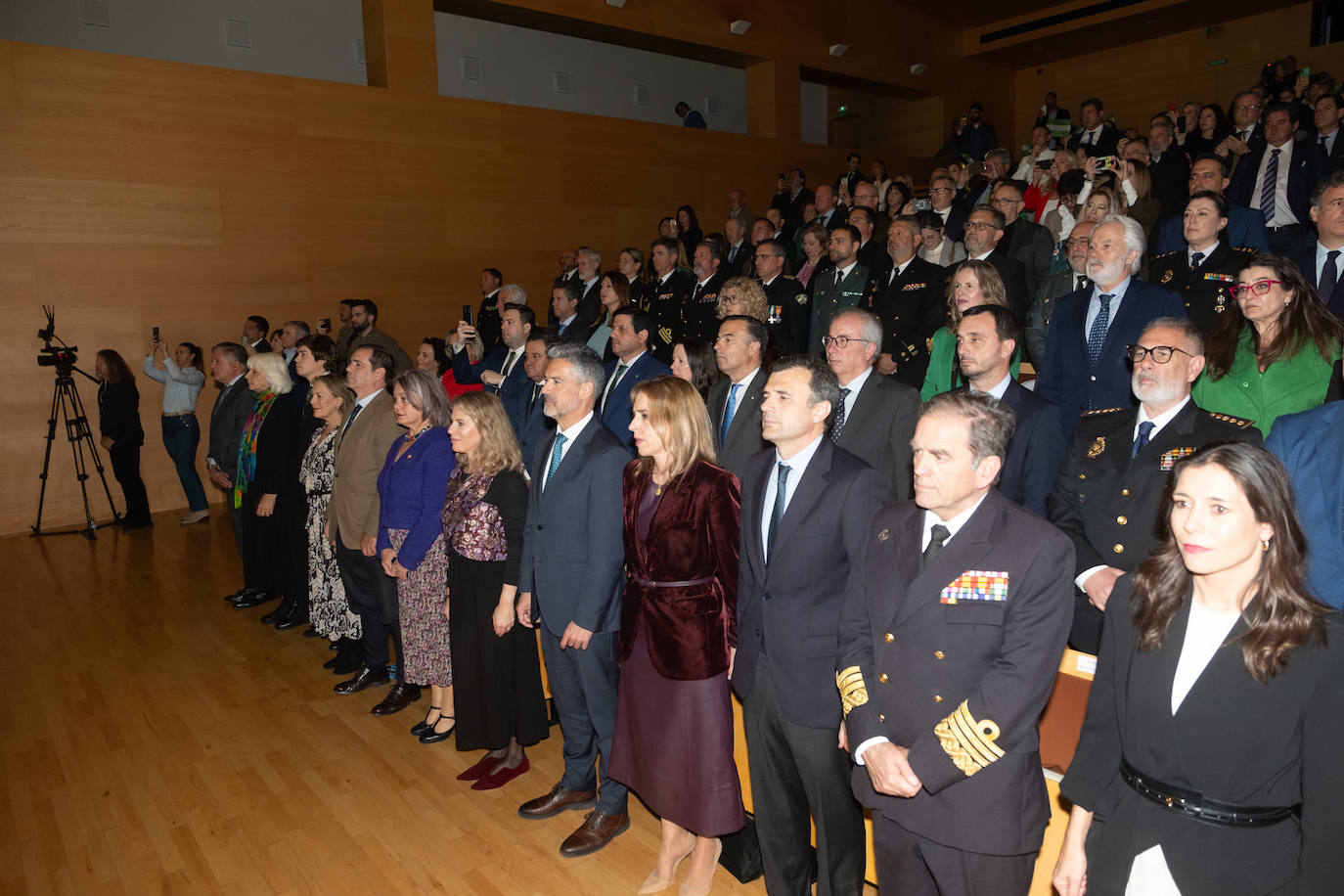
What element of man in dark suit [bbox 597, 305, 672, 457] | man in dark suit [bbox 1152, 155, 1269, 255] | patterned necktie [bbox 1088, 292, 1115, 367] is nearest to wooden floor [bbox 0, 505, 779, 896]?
man in dark suit [bbox 597, 305, 672, 457]

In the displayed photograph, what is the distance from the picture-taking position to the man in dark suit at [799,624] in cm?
212

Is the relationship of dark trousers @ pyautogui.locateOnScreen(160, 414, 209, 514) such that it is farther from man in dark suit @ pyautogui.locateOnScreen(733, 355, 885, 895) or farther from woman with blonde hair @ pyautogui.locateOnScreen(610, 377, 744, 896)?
man in dark suit @ pyautogui.locateOnScreen(733, 355, 885, 895)

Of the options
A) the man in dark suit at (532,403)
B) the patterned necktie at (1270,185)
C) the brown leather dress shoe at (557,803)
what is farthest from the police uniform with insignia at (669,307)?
the patterned necktie at (1270,185)

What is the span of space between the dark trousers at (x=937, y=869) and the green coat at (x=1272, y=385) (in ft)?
5.80

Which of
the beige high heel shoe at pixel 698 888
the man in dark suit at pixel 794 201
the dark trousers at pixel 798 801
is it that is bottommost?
the beige high heel shoe at pixel 698 888

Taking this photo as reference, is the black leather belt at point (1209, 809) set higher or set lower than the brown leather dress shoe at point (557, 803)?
higher

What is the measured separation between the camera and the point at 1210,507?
141cm

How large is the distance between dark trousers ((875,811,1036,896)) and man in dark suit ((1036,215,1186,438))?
2092mm

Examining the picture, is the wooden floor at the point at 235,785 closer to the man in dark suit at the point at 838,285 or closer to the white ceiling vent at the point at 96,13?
the man in dark suit at the point at 838,285

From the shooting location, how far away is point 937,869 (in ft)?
5.72

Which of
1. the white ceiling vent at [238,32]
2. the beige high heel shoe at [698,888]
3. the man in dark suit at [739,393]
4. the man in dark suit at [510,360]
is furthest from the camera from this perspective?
the white ceiling vent at [238,32]

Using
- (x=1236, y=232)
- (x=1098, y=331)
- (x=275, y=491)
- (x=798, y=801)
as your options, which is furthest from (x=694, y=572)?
(x=1236, y=232)

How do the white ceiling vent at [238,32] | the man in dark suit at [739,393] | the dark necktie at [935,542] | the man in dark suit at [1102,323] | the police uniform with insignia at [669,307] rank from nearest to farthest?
the dark necktie at [935,542] < the man in dark suit at [739,393] < the man in dark suit at [1102,323] < the police uniform with insignia at [669,307] < the white ceiling vent at [238,32]

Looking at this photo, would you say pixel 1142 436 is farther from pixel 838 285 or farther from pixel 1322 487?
pixel 838 285
